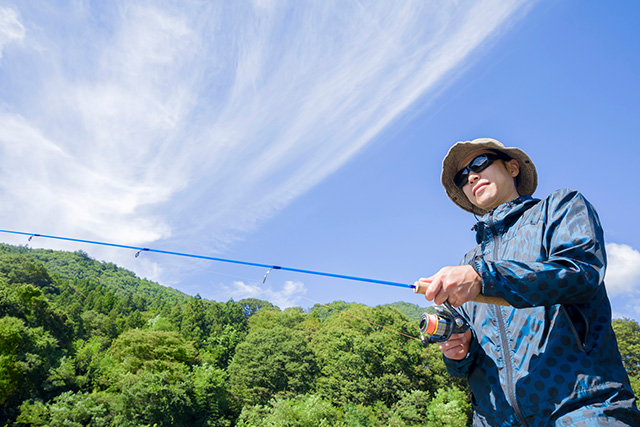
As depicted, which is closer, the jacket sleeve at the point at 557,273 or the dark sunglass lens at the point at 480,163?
the jacket sleeve at the point at 557,273

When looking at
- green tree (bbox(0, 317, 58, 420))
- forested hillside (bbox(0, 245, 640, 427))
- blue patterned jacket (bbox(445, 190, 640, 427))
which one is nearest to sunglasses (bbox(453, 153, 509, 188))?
blue patterned jacket (bbox(445, 190, 640, 427))

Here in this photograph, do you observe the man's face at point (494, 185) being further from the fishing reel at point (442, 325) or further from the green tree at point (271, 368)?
the green tree at point (271, 368)

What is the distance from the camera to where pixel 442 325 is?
1.92 metres

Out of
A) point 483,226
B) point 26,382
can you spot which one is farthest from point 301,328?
point 483,226

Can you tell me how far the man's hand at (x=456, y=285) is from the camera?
4.33 feet

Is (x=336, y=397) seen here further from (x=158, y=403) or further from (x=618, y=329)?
(x=618, y=329)

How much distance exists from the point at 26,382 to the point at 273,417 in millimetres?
19743

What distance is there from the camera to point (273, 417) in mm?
23781

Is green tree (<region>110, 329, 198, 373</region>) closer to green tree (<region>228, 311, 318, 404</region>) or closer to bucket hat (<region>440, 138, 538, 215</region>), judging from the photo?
green tree (<region>228, 311, 318, 404</region>)

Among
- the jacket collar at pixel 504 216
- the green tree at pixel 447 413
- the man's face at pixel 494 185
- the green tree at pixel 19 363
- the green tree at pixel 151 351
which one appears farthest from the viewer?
the green tree at pixel 151 351

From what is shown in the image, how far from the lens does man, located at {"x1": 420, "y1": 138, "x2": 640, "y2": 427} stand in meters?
1.31

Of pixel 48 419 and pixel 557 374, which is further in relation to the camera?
pixel 48 419

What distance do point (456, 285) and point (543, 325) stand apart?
492 millimetres

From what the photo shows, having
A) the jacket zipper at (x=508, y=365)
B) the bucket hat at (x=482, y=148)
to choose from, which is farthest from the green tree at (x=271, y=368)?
the jacket zipper at (x=508, y=365)
